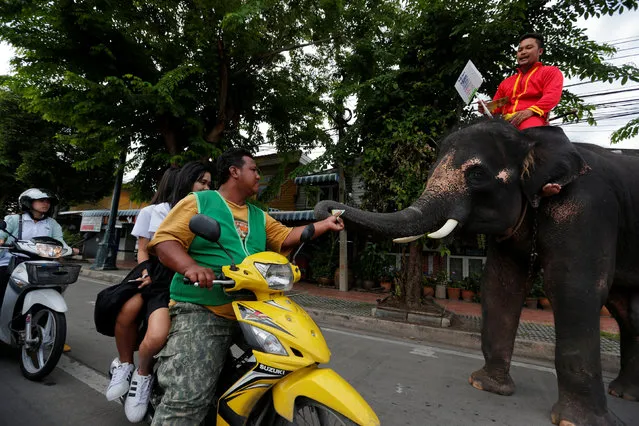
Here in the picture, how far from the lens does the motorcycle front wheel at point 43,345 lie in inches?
115

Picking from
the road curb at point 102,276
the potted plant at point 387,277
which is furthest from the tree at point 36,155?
the potted plant at point 387,277

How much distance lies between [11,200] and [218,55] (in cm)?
2016

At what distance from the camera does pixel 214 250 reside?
1.86m

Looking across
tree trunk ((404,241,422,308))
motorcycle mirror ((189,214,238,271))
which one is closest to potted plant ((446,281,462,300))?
tree trunk ((404,241,422,308))

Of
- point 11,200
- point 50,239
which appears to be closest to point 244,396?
point 50,239

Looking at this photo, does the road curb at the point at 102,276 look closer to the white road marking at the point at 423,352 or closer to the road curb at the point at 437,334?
the road curb at the point at 437,334

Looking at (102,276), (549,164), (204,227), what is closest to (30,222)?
(204,227)

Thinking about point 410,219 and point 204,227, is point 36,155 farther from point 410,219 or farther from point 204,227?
point 410,219

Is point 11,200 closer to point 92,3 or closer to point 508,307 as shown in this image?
point 92,3

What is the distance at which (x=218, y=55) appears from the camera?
930 centimetres

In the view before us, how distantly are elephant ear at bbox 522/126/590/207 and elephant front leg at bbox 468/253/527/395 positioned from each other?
0.80 meters

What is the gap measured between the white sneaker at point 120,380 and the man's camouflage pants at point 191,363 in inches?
25.4

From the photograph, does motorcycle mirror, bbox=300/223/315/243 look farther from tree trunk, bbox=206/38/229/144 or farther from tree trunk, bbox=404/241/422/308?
tree trunk, bbox=206/38/229/144

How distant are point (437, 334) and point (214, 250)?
4489 mm
